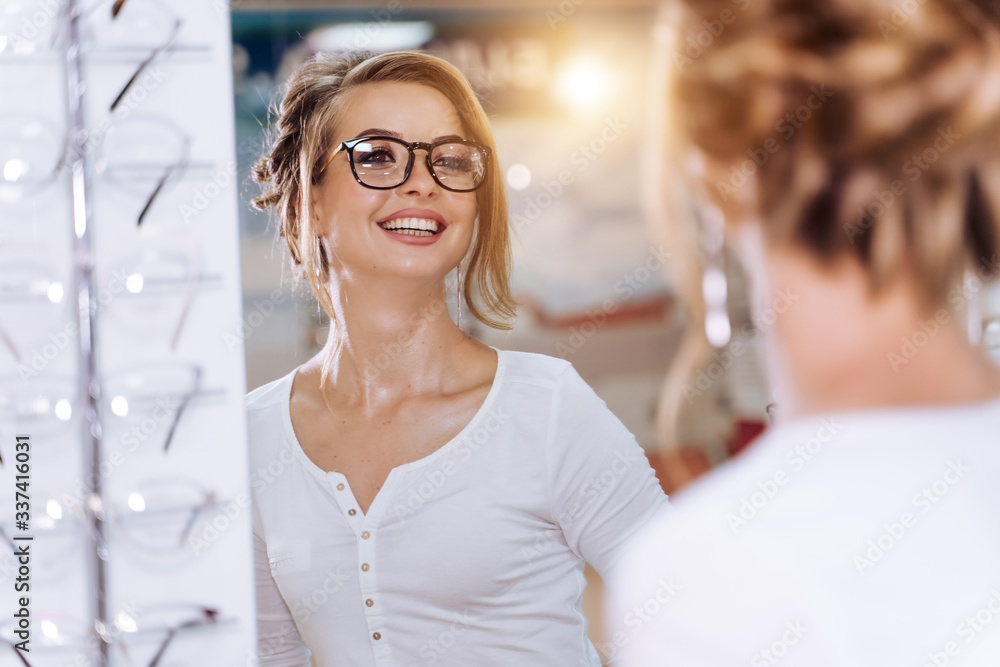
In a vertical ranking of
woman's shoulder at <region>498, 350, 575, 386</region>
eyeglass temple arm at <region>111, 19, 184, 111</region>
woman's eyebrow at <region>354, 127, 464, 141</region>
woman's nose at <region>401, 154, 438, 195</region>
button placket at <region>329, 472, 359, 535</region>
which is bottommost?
button placket at <region>329, 472, 359, 535</region>

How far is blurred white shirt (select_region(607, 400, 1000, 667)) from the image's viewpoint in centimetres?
45

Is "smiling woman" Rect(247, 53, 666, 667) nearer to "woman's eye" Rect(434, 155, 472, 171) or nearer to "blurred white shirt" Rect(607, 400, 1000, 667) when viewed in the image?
"woman's eye" Rect(434, 155, 472, 171)

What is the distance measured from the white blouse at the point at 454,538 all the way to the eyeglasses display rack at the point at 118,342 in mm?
123

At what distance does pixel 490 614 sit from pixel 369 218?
0.43m

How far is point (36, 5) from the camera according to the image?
713 millimetres

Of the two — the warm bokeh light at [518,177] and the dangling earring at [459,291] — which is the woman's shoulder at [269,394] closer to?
the dangling earring at [459,291]

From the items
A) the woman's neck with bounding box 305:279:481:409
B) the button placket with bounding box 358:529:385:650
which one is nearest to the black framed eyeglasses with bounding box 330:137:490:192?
the woman's neck with bounding box 305:279:481:409

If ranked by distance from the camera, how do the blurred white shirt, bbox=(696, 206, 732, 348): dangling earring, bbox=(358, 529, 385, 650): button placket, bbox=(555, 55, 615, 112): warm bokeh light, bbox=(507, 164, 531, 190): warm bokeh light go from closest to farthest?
the blurred white shirt < bbox=(696, 206, 732, 348): dangling earring < bbox=(358, 529, 385, 650): button placket < bbox=(507, 164, 531, 190): warm bokeh light < bbox=(555, 55, 615, 112): warm bokeh light

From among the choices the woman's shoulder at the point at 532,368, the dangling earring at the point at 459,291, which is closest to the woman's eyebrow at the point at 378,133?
the dangling earring at the point at 459,291

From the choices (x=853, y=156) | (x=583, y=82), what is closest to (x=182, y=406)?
(x=853, y=156)

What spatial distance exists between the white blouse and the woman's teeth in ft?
0.63

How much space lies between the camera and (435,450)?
0.86 m

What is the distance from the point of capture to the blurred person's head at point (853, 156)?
1.63 feet

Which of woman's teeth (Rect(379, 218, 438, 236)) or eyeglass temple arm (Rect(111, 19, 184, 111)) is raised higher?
eyeglass temple arm (Rect(111, 19, 184, 111))
